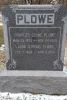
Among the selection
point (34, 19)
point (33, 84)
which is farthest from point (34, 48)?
point (33, 84)

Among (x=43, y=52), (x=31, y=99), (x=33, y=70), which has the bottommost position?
(x=31, y=99)

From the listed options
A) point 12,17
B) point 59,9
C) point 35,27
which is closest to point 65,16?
point 59,9

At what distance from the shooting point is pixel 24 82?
15.5 ft

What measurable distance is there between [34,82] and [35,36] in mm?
755

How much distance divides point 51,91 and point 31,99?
404 mm

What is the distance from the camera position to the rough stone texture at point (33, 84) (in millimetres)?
4707

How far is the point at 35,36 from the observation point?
4570 mm

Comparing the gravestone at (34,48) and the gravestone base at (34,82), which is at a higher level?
the gravestone at (34,48)

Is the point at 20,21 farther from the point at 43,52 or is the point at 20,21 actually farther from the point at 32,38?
the point at 43,52

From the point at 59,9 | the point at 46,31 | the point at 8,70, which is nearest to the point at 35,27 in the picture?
the point at 46,31

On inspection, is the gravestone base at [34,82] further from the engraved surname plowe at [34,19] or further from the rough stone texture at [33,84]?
the engraved surname plowe at [34,19]

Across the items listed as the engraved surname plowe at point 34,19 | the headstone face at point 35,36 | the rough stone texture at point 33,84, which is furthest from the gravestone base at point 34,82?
the engraved surname plowe at point 34,19

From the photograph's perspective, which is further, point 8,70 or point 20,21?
point 8,70

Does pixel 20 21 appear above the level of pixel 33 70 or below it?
above
